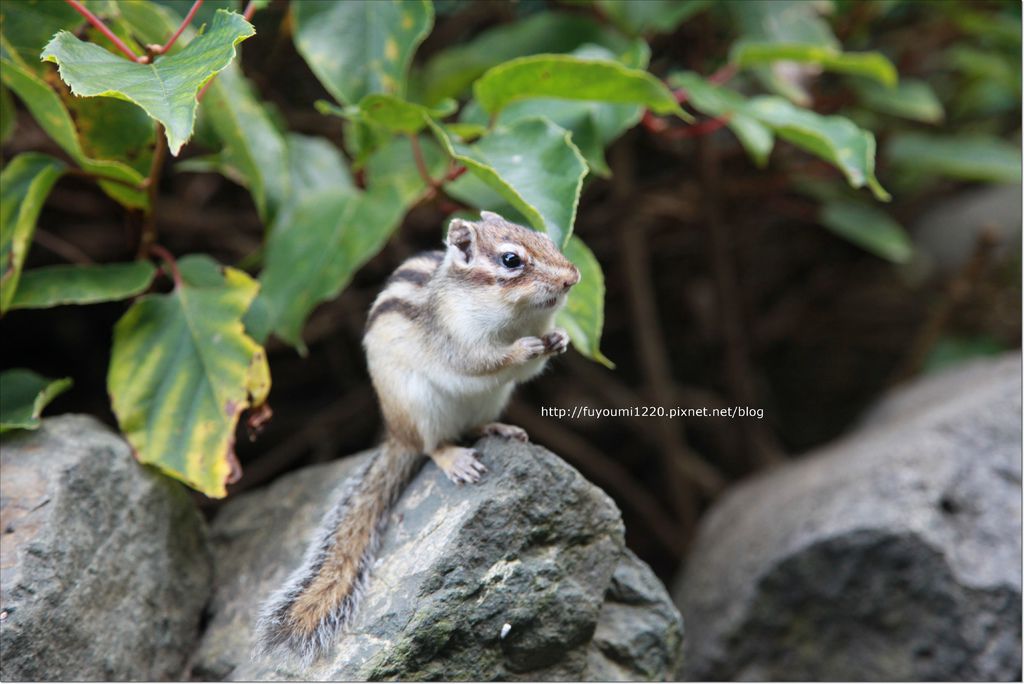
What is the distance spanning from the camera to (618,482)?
3482 millimetres

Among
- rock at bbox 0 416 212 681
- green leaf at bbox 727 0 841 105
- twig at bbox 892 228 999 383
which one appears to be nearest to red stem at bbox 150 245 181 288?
rock at bbox 0 416 212 681

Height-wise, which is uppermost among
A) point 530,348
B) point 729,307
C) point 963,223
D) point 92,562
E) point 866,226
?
point 530,348

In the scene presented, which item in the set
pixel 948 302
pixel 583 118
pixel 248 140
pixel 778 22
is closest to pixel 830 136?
pixel 583 118

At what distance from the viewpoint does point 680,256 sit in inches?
162

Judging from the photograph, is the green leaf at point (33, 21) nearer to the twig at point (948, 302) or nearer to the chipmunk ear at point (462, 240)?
the chipmunk ear at point (462, 240)

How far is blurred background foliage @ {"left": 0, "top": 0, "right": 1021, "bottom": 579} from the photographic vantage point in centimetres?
267

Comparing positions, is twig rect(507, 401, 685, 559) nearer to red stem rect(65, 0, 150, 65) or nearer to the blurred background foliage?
the blurred background foliage

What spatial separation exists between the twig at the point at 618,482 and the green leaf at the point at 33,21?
193cm

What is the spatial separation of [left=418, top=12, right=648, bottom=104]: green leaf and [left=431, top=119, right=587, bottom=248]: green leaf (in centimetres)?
73

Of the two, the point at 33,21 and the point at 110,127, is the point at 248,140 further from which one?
the point at 33,21

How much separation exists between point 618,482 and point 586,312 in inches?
62.2

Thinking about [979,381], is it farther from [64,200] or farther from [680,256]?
[64,200]

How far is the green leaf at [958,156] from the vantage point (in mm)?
3244

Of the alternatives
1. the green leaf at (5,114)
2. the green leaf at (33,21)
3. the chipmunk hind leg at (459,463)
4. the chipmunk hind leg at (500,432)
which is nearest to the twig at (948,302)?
the chipmunk hind leg at (500,432)
